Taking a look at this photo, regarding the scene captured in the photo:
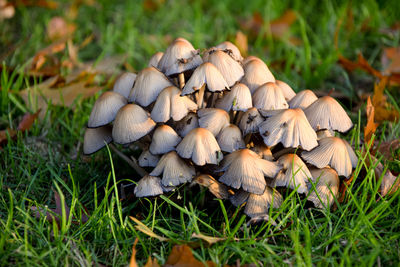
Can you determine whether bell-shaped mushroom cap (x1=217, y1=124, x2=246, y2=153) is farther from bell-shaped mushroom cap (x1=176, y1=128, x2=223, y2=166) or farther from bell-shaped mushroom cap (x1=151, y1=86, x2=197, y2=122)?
bell-shaped mushroom cap (x1=151, y1=86, x2=197, y2=122)

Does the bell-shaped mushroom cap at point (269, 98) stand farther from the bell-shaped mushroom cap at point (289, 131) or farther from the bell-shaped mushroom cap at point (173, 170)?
the bell-shaped mushroom cap at point (173, 170)

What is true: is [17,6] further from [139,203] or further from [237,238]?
[237,238]

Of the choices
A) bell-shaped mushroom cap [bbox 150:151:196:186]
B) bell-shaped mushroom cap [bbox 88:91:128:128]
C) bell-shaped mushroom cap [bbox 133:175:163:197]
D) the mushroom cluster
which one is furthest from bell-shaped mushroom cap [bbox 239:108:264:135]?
bell-shaped mushroom cap [bbox 88:91:128:128]

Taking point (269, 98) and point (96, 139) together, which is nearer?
point (269, 98)

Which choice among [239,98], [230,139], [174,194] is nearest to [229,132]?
[230,139]

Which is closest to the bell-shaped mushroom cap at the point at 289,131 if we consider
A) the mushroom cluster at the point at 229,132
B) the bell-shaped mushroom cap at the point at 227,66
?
the mushroom cluster at the point at 229,132

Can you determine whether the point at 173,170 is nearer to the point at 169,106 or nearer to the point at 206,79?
the point at 169,106
